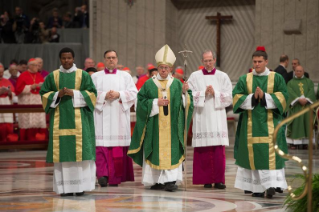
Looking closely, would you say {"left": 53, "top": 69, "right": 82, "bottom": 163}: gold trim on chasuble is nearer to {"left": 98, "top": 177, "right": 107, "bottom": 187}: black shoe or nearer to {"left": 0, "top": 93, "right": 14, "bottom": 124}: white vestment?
{"left": 98, "top": 177, "right": 107, "bottom": 187}: black shoe

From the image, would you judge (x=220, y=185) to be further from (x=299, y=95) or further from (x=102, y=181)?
(x=299, y=95)

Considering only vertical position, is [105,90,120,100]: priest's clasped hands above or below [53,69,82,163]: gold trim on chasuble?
above

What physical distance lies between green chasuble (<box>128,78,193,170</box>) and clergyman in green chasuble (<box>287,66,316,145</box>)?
20.2 ft

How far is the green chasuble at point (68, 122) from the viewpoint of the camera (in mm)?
7883

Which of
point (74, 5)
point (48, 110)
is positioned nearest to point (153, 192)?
point (48, 110)

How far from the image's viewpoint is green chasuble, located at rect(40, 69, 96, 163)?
788 cm

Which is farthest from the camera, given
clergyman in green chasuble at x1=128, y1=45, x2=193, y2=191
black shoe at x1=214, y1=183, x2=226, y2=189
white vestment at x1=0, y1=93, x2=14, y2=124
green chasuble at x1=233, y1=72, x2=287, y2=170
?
white vestment at x1=0, y1=93, x2=14, y2=124

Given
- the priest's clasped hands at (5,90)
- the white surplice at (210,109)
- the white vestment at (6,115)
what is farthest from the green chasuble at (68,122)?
the white vestment at (6,115)

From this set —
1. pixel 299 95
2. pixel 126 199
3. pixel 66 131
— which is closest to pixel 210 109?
pixel 126 199

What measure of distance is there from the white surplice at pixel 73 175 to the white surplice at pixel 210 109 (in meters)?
1.66

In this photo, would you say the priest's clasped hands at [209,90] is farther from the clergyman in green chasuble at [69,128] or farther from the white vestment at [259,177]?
the clergyman in green chasuble at [69,128]

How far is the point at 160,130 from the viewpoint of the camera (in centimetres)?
845

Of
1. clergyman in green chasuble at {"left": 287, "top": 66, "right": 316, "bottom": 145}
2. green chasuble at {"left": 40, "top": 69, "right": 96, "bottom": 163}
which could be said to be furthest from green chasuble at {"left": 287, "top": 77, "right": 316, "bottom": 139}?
green chasuble at {"left": 40, "top": 69, "right": 96, "bottom": 163}

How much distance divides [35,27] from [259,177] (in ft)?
46.2
